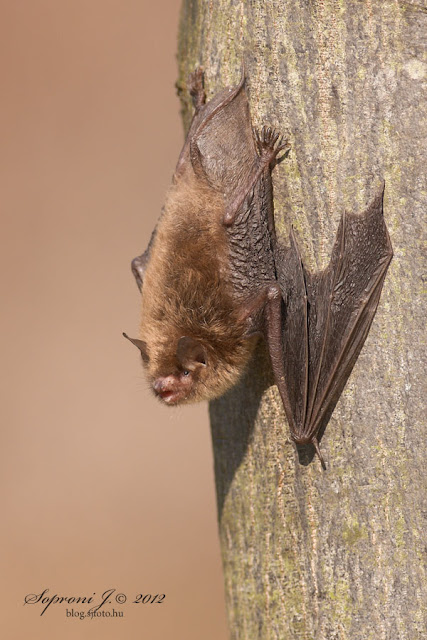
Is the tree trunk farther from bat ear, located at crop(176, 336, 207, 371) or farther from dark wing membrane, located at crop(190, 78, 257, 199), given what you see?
bat ear, located at crop(176, 336, 207, 371)

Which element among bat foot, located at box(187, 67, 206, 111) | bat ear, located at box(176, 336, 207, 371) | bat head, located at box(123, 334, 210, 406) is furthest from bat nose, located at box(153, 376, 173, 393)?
bat foot, located at box(187, 67, 206, 111)

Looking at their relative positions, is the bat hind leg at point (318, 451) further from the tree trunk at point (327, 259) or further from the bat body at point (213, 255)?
the bat body at point (213, 255)

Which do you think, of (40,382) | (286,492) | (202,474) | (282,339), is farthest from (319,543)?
(40,382)

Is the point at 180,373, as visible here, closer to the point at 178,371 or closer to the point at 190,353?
the point at 178,371

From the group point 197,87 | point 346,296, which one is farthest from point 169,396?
point 197,87

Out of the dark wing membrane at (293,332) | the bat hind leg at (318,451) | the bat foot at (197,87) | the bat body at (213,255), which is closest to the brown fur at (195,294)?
the bat body at (213,255)
